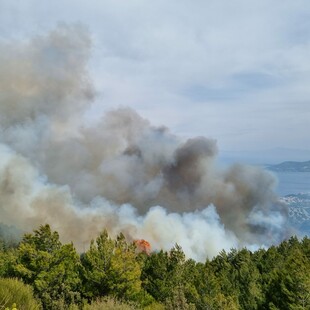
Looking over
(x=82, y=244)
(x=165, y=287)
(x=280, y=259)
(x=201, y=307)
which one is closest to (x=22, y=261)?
(x=165, y=287)

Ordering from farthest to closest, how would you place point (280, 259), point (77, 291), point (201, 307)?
1. point (280, 259)
2. point (77, 291)
3. point (201, 307)

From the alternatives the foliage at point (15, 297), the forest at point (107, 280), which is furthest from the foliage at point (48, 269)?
the foliage at point (15, 297)

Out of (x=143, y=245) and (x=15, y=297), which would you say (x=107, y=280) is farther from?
(x=143, y=245)

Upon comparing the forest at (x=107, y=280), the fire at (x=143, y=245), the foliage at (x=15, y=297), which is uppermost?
the foliage at (x=15, y=297)

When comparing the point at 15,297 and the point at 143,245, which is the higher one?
the point at 15,297

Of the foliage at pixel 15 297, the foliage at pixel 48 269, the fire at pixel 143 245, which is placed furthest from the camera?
the fire at pixel 143 245

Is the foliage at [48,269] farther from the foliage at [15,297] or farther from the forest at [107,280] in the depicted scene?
the foliage at [15,297]

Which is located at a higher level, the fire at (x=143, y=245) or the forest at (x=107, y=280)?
the forest at (x=107, y=280)

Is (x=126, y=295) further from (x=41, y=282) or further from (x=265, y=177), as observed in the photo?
(x=265, y=177)

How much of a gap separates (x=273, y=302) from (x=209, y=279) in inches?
393

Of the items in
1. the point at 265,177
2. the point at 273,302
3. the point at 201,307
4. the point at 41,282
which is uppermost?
the point at 265,177

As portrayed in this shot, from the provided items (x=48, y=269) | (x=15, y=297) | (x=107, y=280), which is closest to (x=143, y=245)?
(x=107, y=280)

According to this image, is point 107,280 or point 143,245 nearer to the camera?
point 107,280

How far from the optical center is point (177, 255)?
51.7 metres
